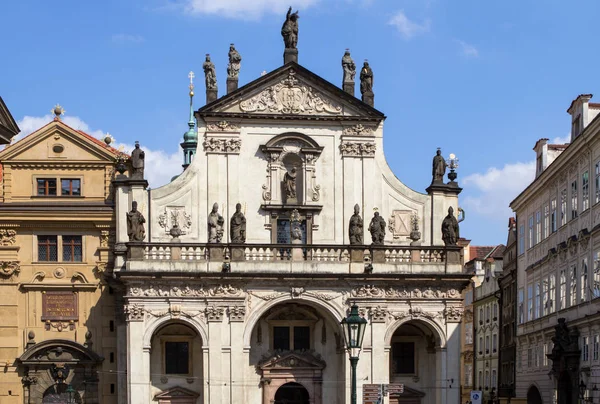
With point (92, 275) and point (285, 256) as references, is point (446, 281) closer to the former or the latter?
point (285, 256)

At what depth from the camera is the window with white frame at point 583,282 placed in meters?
45.2

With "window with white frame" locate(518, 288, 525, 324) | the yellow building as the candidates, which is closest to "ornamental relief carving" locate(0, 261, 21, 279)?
the yellow building

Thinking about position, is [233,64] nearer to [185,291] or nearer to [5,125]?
[185,291]

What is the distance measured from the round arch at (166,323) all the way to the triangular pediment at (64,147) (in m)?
7.86

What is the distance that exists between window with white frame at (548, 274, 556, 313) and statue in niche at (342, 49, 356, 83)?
12.0 m

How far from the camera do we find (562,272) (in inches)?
1953

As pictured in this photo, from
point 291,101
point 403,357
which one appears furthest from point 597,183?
point 291,101

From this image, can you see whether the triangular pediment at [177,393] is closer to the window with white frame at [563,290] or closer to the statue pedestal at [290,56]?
the statue pedestal at [290,56]

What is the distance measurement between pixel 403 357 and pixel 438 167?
304 inches

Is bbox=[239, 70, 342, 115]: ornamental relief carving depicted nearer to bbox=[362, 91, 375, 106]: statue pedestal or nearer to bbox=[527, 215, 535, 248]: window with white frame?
bbox=[362, 91, 375, 106]: statue pedestal

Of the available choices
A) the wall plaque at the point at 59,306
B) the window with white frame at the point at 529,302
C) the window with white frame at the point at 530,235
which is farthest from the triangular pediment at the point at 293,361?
the window with white frame at the point at 530,235

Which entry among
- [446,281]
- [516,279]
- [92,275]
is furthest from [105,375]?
[516,279]

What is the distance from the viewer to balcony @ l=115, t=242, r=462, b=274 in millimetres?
46031

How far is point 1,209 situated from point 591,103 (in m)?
23.6
